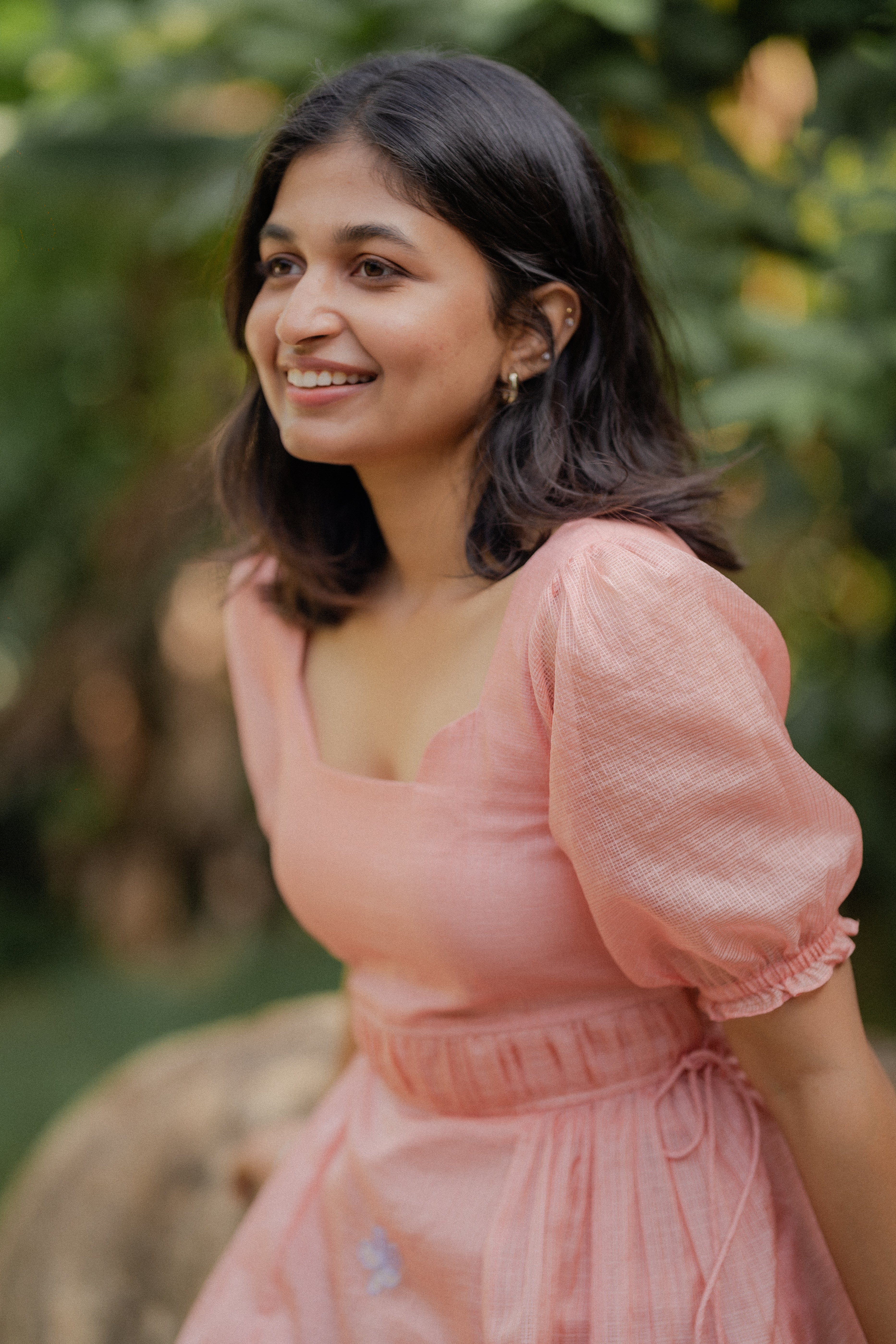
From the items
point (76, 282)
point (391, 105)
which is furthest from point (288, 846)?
point (76, 282)

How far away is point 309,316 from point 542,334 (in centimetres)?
24

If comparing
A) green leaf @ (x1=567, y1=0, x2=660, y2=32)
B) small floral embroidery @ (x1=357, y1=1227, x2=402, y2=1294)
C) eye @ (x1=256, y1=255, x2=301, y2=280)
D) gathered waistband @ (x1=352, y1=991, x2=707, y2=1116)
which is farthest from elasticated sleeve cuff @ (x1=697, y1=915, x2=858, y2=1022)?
green leaf @ (x1=567, y1=0, x2=660, y2=32)

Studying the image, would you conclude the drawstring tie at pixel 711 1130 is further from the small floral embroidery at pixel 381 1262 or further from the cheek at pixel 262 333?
the cheek at pixel 262 333

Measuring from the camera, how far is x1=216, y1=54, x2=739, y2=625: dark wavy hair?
44.2 inches

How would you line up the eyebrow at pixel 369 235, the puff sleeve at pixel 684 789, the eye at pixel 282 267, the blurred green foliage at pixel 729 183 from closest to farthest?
the puff sleeve at pixel 684 789 → the eyebrow at pixel 369 235 → the eye at pixel 282 267 → the blurred green foliage at pixel 729 183

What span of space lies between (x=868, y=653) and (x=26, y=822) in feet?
11.2

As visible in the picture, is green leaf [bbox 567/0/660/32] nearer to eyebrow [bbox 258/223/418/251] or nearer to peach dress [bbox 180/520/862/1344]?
eyebrow [bbox 258/223/418/251]

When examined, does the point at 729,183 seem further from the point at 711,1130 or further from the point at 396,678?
the point at 711,1130

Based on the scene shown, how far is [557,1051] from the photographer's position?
3.79ft

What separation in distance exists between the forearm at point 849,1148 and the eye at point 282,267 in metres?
0.86

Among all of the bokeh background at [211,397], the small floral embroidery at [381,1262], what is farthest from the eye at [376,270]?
the small floral embroidery at [381,1262]

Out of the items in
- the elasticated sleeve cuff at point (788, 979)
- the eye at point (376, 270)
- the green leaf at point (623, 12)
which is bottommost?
the elasticated sleeve cuff at point (788, 979)

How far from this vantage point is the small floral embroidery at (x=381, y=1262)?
124 cm

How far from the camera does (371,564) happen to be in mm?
1463
